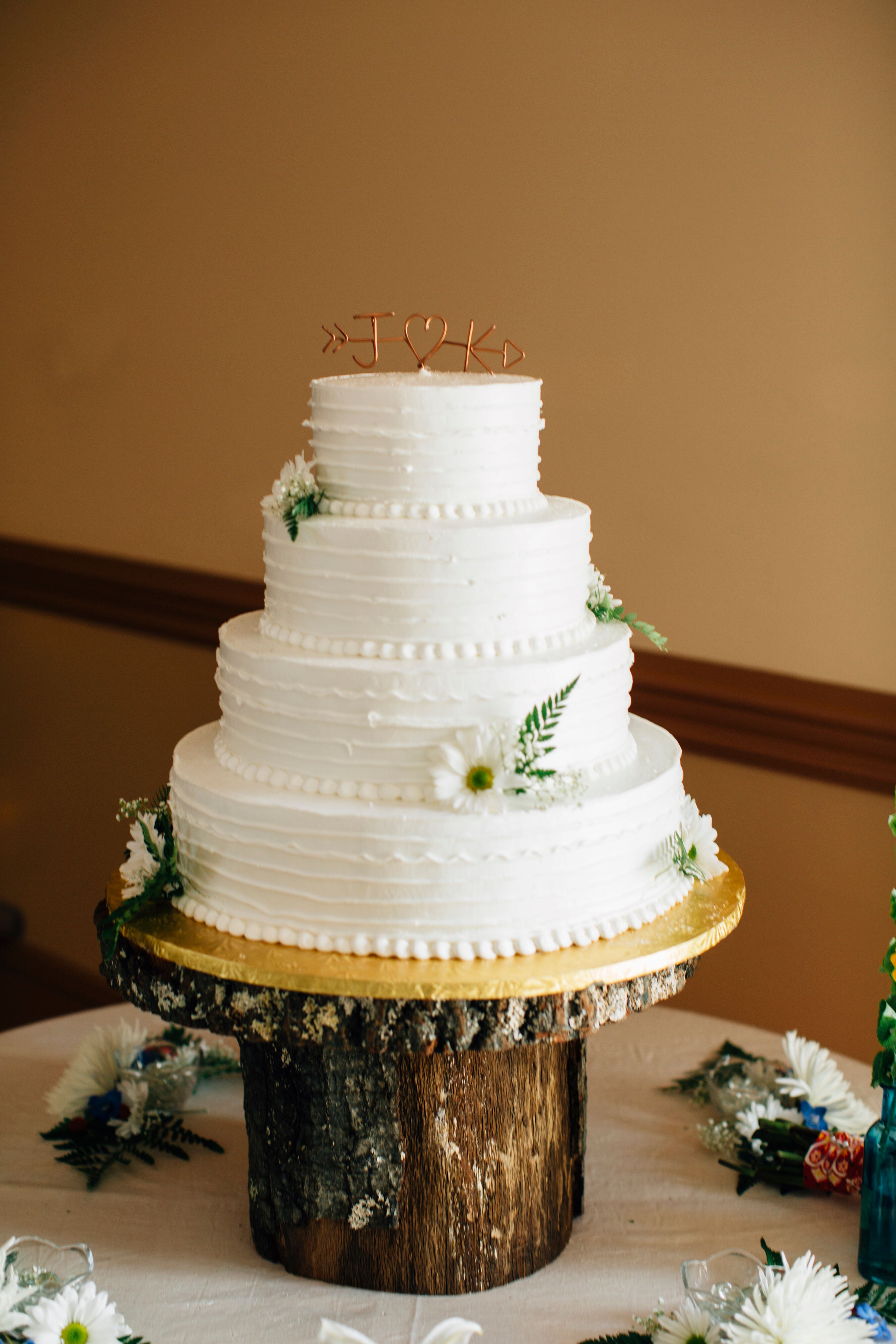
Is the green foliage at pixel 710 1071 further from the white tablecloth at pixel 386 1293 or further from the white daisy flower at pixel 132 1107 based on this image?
the white daisy flower at pixel 132 1107

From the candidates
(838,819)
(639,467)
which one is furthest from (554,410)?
(838,819)

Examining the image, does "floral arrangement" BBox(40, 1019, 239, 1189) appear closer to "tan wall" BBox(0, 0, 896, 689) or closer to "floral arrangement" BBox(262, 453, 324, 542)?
"floral arrangement" BBox(262, 453, 324, 542)

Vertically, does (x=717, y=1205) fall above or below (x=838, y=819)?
below

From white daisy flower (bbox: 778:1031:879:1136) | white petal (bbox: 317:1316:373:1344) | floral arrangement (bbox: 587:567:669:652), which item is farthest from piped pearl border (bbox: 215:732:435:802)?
white daisy flower (bbox: 778:1031:879:1136)

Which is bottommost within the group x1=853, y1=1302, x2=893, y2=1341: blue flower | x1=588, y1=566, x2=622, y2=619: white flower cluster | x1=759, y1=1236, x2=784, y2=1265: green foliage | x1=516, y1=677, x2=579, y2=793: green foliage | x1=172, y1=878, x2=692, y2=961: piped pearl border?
x1=853, y1=1302, x2=893, y2=1341: blue flower

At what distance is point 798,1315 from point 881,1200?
0.34 metres

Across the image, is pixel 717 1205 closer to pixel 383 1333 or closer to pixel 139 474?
pixel 383 1333

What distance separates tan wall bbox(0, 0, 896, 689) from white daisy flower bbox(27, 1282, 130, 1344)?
1977mm

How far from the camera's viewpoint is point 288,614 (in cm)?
203

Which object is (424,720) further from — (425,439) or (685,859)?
(685,859)

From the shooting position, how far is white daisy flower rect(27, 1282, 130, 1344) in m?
1.77

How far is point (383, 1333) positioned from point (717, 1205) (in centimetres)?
67

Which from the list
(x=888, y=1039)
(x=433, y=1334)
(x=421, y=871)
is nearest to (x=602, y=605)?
(x=421, y=871)

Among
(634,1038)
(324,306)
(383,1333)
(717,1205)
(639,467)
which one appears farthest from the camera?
(324,306)
